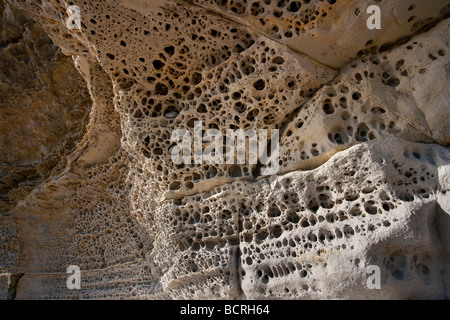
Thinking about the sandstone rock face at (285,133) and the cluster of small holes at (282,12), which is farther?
the cluster of small holes at (282,12)

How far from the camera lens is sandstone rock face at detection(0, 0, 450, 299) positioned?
69.3 inches

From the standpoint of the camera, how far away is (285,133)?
7.21ft

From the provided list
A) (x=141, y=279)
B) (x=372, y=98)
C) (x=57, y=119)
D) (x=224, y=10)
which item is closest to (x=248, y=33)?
(x=224, y=10)

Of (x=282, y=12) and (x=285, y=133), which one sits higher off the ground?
(x=282, y=12)

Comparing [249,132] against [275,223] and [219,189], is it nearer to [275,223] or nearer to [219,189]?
[219,189]

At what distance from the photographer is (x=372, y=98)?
6.38 feet

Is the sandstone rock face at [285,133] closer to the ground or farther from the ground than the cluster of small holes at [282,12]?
closer to the ground

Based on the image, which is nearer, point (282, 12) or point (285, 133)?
point (282, 12)

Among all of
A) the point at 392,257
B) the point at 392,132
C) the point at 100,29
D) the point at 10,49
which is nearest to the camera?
the point at 392,257

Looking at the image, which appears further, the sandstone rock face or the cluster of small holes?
the cluster of small holes

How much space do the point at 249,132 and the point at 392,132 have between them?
0.83m

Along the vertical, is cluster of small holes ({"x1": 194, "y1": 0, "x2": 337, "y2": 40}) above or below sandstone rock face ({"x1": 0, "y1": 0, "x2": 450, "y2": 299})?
above

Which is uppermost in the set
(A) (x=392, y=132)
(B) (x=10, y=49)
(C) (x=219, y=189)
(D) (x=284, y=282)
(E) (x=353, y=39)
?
(B) (x=10, y=49)

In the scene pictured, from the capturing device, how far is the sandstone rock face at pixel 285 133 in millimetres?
1760
